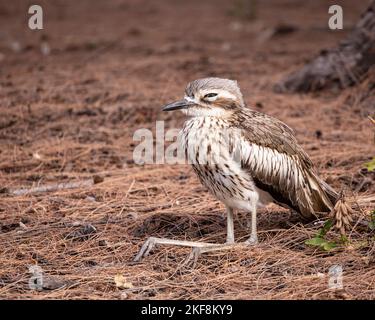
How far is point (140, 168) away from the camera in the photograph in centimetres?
679

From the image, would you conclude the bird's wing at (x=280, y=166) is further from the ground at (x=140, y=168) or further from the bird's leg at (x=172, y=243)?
the bird's leg at (x=172, y=243)

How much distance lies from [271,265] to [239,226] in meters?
0.89

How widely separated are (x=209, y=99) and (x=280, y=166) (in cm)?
69

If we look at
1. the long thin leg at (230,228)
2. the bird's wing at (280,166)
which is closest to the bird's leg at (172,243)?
the long thin leg at (230,228)

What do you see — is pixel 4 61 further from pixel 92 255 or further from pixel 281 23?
pixel 92 255

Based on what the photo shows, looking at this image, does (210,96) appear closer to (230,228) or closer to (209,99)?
(209,99)

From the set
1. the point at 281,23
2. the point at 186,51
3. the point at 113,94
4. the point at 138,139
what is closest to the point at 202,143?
the point at 138,139

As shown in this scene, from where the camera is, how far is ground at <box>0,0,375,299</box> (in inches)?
176

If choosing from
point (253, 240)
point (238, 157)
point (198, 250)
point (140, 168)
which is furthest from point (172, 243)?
point (140, 168)

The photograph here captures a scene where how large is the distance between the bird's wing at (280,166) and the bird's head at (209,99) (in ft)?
0.56

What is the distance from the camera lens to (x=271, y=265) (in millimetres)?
4645

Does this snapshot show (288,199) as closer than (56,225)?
Yes

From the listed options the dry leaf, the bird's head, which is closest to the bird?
the bird's head

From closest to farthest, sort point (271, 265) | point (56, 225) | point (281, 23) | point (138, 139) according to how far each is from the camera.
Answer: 1. point (271, 265)
2. point (56, 225)
3. point (138, 139)
4. point (281, 23)
